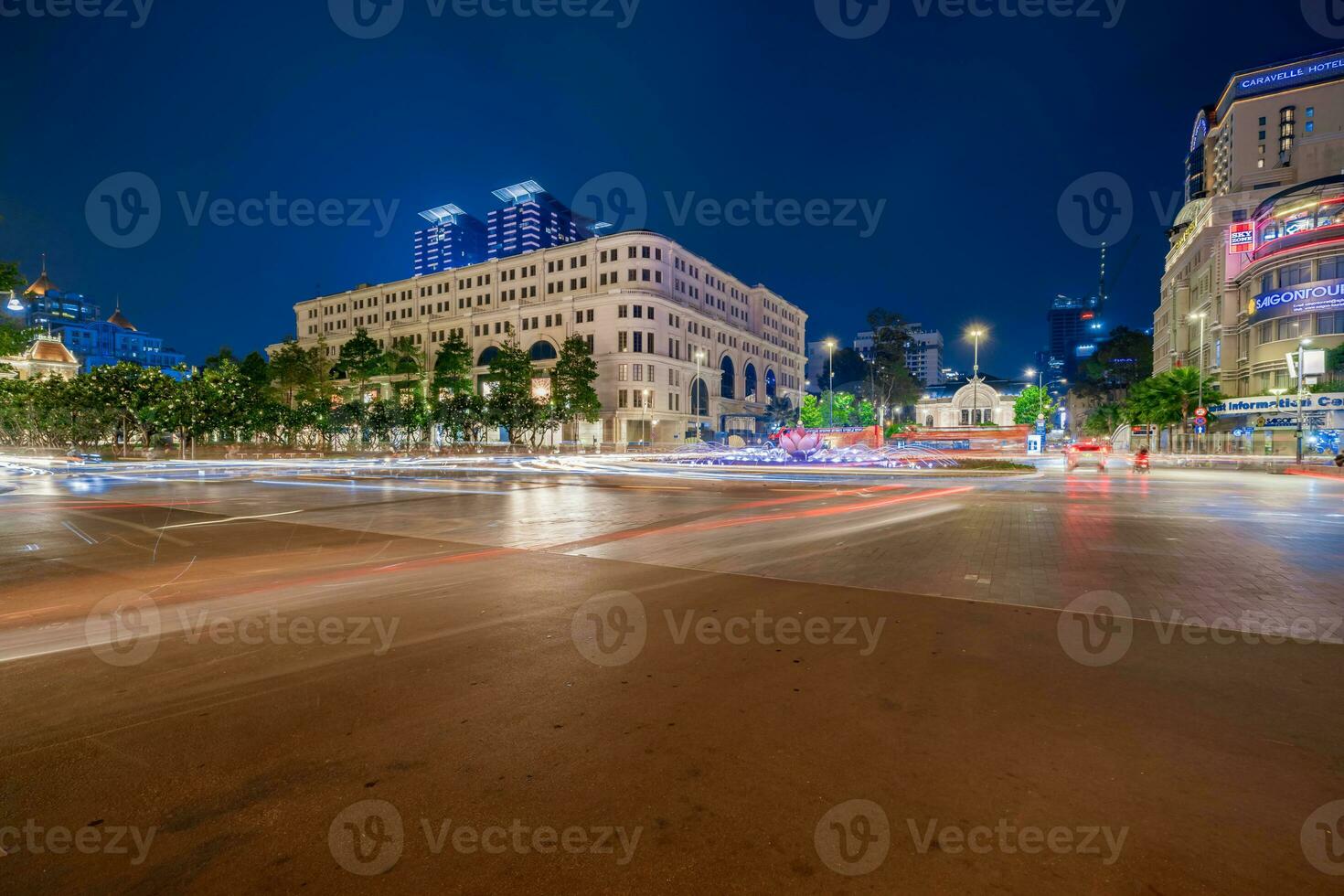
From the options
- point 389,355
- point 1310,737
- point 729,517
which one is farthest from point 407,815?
point 389,355

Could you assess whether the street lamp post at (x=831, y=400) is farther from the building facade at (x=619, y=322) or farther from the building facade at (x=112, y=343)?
the building facade at (x=112, y=343)

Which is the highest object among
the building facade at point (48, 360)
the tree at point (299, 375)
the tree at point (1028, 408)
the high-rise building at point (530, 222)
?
the high-rise building at point (530, 222)

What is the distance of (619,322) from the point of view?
73875 millimetres

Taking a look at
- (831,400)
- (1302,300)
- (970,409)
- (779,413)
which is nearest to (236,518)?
(831,400)

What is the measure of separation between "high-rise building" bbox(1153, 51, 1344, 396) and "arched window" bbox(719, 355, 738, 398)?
179 feet

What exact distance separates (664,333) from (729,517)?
64721 millimetres

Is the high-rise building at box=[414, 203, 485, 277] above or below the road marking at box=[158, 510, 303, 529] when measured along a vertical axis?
above

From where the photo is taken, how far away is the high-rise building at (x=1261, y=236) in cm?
5097

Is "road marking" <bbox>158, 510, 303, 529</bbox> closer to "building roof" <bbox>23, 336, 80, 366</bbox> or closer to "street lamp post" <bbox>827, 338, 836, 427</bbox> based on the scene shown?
"street lamp post" <bbox>827, 338, 836, 427</bbox>

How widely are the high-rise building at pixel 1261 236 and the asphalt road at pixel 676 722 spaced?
62112 mm

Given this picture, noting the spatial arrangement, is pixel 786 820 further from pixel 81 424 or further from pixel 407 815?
pixel 81 424

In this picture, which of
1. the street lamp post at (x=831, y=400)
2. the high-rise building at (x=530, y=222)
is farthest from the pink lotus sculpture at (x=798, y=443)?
the high-rise building at (x=530, y=222)

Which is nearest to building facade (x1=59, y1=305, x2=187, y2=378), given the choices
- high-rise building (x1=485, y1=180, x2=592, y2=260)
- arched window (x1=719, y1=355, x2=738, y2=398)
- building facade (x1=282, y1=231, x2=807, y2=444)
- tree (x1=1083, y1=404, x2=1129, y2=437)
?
high-rise building (x1=485, y1=180, x2=592, y2=260)

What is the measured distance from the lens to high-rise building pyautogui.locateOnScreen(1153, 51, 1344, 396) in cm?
5097
